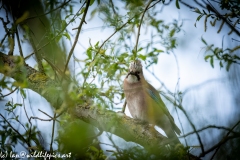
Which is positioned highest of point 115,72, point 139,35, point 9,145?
point 139,35

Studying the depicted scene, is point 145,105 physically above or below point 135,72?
below

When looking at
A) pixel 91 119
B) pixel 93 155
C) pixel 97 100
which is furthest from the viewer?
pixel 91 119

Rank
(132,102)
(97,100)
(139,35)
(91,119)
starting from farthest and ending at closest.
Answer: (132,102) < (139,35) < (91,119) < (97,100)

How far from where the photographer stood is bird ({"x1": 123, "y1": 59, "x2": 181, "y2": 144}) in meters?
4.14

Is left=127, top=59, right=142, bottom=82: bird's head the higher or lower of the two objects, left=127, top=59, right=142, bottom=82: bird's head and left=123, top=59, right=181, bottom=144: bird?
the higher

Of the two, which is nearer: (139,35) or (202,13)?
(202,13)

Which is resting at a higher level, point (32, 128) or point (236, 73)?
point (236, 73)

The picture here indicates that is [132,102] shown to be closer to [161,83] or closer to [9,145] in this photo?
[161,83]

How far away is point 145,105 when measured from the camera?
13.8 feet

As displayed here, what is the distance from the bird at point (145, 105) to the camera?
163 inches

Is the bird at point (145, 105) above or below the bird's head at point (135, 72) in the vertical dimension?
below

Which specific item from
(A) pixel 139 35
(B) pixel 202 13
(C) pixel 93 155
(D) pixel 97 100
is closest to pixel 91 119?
(C) pixel 93 155

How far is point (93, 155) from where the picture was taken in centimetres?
260

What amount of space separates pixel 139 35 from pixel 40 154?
1.67 meters
